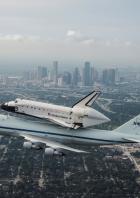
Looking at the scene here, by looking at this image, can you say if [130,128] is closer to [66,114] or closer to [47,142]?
[66,114]

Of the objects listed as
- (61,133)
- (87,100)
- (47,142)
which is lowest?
(47,142)

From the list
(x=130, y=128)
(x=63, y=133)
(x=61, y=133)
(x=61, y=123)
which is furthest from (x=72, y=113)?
(x=130, y=128)

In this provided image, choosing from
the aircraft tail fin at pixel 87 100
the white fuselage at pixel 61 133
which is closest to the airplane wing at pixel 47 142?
the white fuselage at pixel 61 133

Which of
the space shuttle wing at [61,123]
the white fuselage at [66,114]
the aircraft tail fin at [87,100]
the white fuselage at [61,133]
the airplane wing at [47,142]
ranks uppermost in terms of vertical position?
the aircraft tail fin at [87,100]

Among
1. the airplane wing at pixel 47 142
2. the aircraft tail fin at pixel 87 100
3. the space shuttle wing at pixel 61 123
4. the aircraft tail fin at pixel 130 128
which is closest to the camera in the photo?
the airplane wing at pixel 47 142

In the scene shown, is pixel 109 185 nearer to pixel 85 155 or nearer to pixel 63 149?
pixel 85 155

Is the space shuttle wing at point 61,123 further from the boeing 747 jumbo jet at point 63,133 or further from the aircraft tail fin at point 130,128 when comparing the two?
the aircraft tail fin at point 130,128

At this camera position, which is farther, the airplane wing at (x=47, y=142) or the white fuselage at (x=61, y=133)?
the white fuselage at (x=61, y=133)
